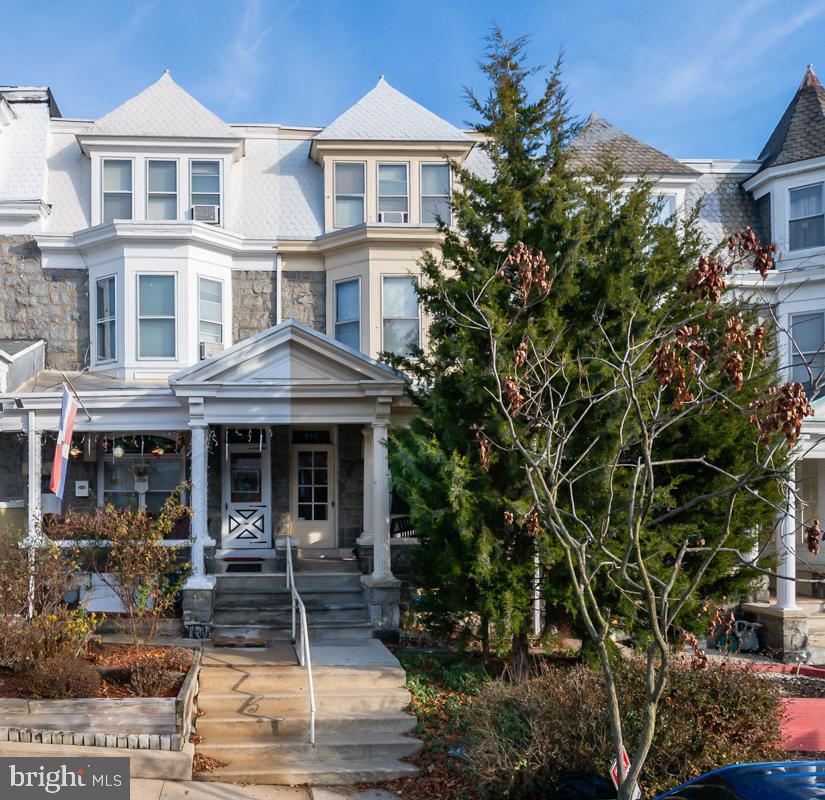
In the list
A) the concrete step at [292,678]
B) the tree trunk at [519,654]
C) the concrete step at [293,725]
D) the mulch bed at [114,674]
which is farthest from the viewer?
the tree trunk at [519,654]

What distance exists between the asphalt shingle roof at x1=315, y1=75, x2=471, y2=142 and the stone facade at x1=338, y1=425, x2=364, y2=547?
18.0 ft

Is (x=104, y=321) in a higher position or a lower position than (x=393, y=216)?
lower

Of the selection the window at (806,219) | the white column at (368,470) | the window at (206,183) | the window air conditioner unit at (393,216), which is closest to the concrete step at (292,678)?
the white column at (368,470)

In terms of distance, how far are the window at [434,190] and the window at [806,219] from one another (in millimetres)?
6629

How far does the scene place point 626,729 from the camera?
6875 millimetres

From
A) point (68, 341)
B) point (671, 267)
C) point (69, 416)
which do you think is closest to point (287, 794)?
point (69, 416)

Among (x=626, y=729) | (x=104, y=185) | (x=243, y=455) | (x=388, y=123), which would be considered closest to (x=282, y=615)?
(x=243, y=455)

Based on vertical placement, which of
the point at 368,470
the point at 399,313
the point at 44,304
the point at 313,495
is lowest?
the point at 313,495

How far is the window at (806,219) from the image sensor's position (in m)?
15.7

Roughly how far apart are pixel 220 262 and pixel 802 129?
1154 centimetres

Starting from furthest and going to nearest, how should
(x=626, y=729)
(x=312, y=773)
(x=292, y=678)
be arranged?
(x=292, y=678) < (x=312, y=773) < (x=626, y=729)

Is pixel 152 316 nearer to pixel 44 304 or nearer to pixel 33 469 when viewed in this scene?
pixel 44 304

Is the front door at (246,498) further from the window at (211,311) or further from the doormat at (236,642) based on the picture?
the doormat at (236,642)

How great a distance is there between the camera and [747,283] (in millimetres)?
15656
